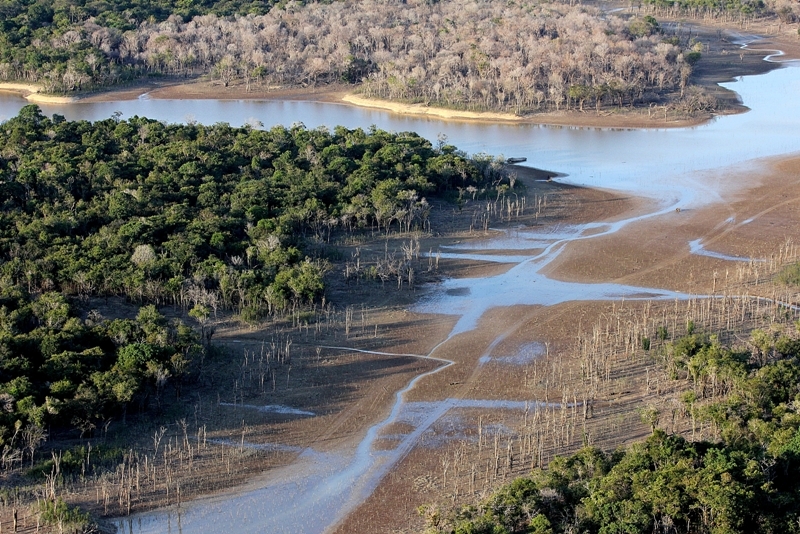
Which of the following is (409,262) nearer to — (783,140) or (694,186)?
(694,186)

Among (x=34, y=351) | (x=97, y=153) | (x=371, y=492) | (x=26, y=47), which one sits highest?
(x=26, y=47)

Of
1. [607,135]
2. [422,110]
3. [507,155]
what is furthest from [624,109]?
[507,155]

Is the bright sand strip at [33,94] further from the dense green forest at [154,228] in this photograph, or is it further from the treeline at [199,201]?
the dense green forest at [154,228]

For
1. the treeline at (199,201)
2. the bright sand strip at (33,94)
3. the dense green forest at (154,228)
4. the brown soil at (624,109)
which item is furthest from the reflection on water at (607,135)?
the dense green forest at (154,228)

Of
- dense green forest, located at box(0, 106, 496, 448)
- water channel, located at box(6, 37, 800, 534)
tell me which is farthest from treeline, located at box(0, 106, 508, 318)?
water channel, located at box(6, 37, 800, 534)

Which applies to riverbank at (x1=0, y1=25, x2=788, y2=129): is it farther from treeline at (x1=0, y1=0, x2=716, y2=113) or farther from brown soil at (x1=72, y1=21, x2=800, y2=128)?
treeline at (x1=0, y1=0, x2=716, y2=113)

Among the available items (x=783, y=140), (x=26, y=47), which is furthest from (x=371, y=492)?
(x=26, y=47)
